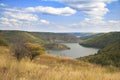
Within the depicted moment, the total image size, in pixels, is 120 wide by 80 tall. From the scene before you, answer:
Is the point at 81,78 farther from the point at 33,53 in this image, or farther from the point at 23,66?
the point at 33,53

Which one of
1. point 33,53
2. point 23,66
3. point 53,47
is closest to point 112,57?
point 33,53

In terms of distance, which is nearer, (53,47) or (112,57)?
(112,57)

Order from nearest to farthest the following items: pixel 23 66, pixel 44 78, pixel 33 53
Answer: pixel 44 78 < pixel 23 66 < pixel 33 53

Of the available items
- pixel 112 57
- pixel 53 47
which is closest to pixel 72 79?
pixel 112 57

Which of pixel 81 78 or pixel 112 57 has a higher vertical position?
pixel 81 78

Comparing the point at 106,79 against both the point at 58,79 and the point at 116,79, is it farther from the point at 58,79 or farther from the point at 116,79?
the point at 58,79

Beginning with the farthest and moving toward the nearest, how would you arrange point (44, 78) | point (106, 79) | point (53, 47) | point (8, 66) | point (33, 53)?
point (53, 47), point (33, 53), point (8, 66), point (106, 79), point (44, 78)

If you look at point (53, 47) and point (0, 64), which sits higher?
point (0, 64)

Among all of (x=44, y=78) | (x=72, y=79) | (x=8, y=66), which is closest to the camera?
(x=44, y=78)

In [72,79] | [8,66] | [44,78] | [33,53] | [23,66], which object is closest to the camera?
[44,78]

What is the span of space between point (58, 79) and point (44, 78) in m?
0.32

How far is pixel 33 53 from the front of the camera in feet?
95.7

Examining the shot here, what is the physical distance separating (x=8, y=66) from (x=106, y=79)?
2.58 metres

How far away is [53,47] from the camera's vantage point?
594 feet
